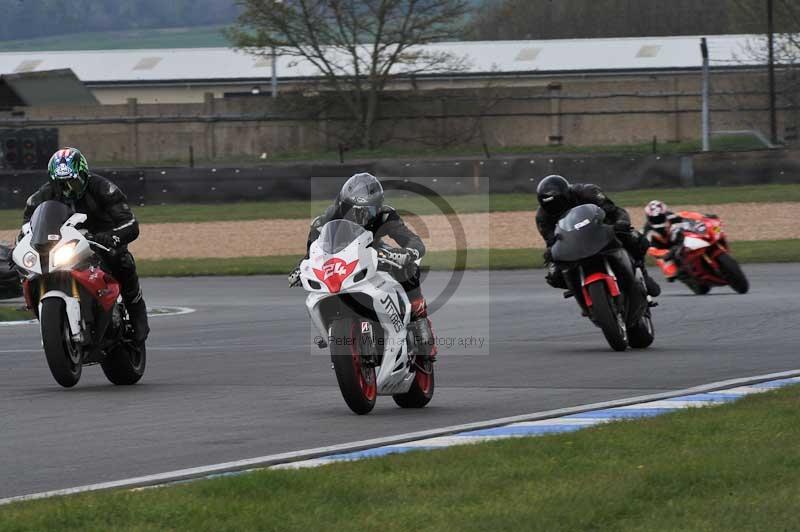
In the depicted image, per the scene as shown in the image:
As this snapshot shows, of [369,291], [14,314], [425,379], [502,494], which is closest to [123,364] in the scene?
[425,379]

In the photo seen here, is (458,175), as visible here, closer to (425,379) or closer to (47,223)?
(47,223)

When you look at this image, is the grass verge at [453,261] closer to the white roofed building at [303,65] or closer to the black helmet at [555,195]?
the black helmet at [555,195]

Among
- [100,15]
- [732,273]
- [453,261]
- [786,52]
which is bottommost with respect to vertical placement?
[453,261]

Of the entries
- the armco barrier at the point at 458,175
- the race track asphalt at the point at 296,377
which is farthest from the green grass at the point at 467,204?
the race track asphalt at the point at 296,377

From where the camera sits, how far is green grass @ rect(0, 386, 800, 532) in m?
5.84

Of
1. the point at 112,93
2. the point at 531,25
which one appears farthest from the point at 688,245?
the point at 531,25

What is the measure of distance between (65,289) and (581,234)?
4.54 meters

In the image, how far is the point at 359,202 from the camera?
9.40 meters

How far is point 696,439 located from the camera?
7.66 meters

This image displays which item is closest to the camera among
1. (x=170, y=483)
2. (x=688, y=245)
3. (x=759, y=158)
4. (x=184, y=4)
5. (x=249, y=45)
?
(x=170, y=483)

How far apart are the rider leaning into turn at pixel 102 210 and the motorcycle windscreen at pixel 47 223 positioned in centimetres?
25

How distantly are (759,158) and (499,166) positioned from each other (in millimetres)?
5757

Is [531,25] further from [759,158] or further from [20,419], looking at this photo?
[20,419]

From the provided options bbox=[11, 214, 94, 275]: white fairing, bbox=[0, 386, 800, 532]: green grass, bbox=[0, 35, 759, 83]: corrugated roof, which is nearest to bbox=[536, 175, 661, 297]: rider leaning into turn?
bbox=[11, 214, 94, 275]: white fairing
